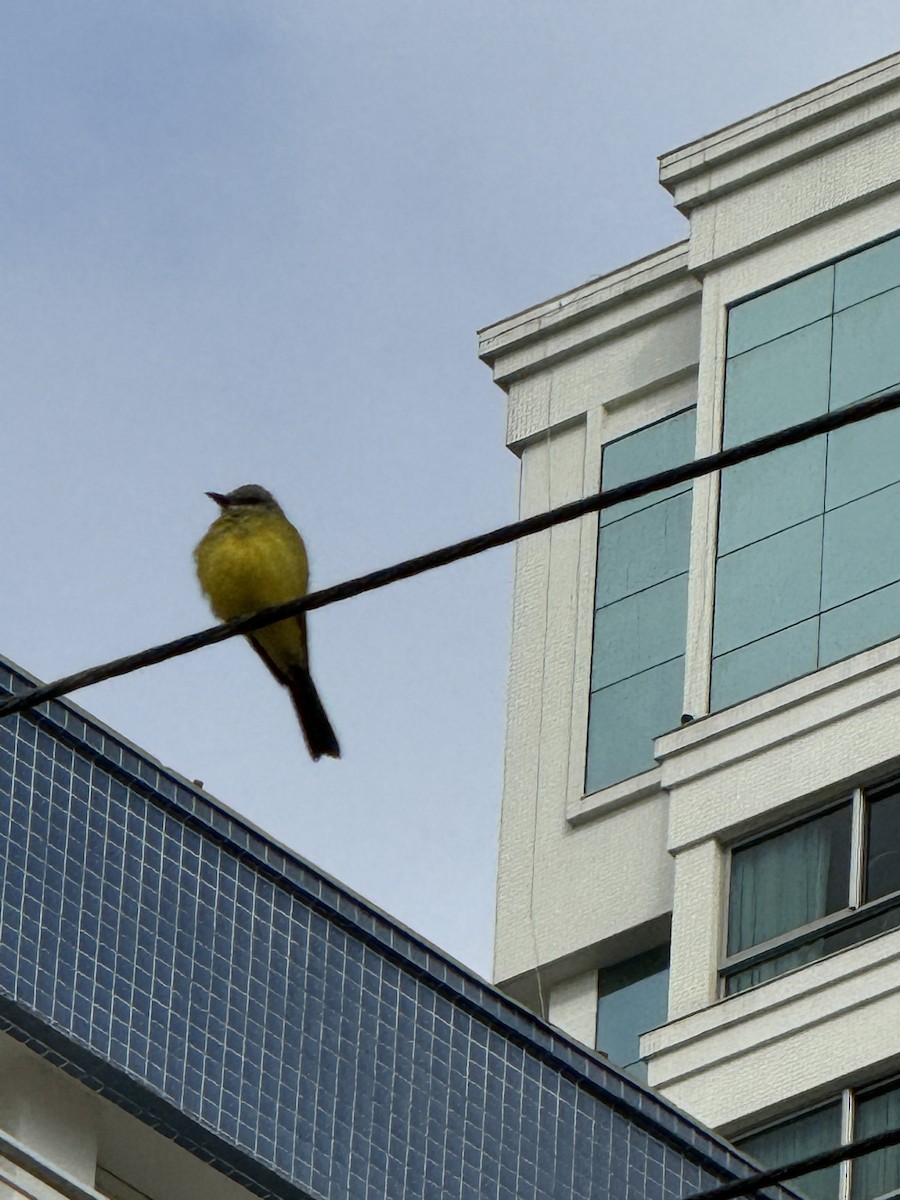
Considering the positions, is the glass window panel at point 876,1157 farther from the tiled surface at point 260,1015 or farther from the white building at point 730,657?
the tiled surface at point 260,1015

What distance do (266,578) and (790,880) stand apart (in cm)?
1112

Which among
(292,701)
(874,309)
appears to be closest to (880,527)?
(874,309)

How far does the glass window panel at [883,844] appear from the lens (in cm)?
2441

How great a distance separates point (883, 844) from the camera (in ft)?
81.6

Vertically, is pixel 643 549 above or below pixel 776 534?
above

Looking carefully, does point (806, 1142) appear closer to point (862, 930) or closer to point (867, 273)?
point (862, 930)

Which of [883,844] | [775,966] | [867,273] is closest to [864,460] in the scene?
[867,273]

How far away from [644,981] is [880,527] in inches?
160

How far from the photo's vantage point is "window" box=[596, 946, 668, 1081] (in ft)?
86.6

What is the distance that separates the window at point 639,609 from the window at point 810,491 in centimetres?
79

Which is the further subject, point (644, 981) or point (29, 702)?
point (644, 981)

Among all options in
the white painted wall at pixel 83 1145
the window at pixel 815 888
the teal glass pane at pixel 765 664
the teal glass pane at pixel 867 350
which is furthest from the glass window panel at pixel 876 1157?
the white painted wall at pixel 83 1145

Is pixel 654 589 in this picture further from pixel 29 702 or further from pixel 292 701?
pixel 29 702

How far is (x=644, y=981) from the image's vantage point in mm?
26938
